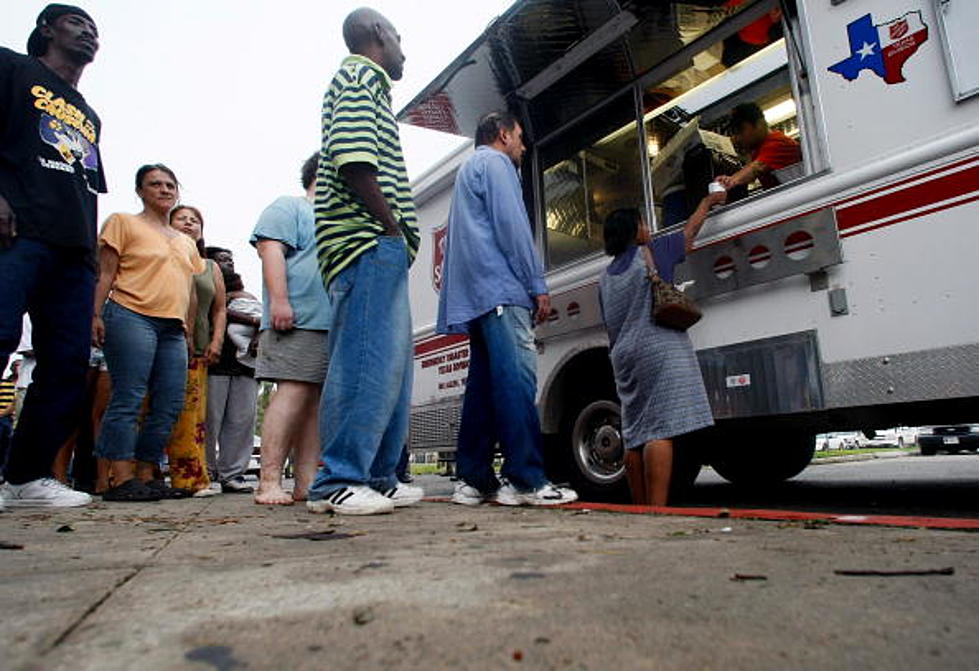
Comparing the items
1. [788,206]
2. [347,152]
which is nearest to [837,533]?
[788,206]

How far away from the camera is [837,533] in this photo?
61.2 inches

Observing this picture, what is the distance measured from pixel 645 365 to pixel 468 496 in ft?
3.09

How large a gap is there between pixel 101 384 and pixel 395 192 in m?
3.16

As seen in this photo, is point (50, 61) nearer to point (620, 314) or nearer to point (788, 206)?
point (620, 314)

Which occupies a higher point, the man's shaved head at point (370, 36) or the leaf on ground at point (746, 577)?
the man's shaved head at point (370, 36)

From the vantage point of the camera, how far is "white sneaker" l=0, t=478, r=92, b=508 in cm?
279

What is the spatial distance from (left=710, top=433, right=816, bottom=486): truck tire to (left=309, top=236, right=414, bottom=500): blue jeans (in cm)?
305

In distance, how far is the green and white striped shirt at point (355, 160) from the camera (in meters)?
2.46

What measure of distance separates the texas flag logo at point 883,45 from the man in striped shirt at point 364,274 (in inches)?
75.8

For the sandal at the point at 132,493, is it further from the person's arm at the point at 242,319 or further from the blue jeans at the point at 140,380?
the person's arm at the point at 242,319

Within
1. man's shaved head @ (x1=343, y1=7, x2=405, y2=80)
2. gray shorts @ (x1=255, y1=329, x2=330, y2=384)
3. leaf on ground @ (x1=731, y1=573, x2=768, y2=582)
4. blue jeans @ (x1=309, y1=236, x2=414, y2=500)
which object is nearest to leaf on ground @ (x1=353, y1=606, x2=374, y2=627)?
leaf on ground @ (x1=731, y1=573, x2=768, y2=582)

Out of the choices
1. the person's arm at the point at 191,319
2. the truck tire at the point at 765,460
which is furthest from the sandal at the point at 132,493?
the truck tire at the point at 765,460

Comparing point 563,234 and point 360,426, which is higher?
point 563,234

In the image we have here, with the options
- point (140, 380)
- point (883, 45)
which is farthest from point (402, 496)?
point (883, 45)
